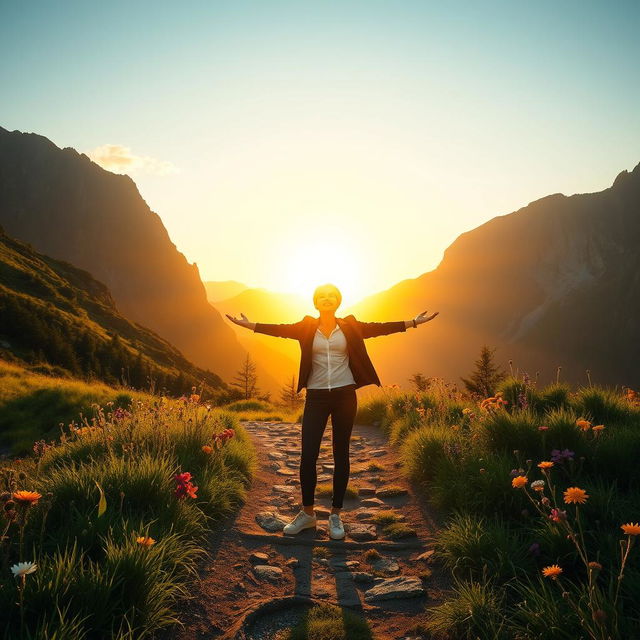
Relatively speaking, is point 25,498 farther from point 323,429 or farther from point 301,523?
point 301,523

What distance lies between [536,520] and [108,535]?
3.56 metres

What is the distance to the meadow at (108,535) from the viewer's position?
2.68 meters

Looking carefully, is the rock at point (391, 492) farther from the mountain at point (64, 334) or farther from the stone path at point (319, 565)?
the mountain at point (64, 334)

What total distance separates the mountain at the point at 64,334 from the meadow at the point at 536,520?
68.2 ft

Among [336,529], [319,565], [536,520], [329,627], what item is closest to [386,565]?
[319,565]

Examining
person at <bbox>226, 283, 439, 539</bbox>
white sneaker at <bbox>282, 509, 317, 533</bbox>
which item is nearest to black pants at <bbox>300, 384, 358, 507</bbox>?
person at <bbox>226, 283, 439, 539</bbox>

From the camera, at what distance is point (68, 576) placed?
9.43ft

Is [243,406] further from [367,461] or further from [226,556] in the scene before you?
[226,556]

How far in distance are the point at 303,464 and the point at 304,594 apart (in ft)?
5.26

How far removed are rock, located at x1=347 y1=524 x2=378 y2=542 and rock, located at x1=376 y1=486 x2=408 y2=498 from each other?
3.78ft

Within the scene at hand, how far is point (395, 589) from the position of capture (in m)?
4.11

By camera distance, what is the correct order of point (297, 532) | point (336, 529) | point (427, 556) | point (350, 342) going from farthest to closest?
1. point (350, 342)
2. point (297, 532)
3. point (336, 529)
4. point (427, 556)

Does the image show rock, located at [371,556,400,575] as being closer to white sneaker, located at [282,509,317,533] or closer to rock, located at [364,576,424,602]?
rock, located at [364,576,424,602]

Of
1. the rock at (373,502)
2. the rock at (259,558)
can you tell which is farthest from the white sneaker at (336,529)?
the rock at (373,502)
